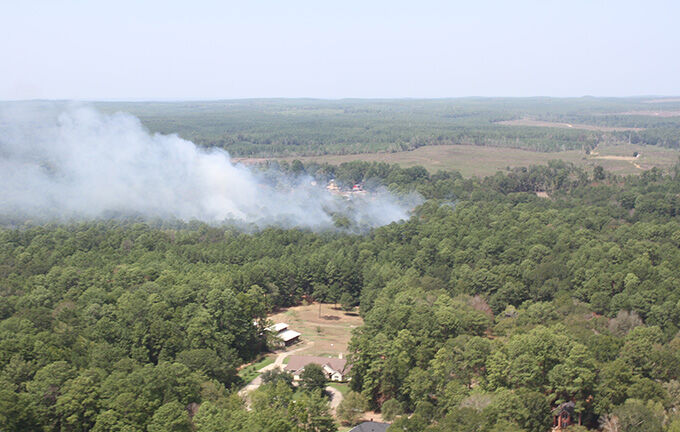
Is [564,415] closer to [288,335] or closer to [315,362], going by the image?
[315,362]

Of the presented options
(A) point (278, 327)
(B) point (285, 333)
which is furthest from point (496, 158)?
(B) point (285, 333)

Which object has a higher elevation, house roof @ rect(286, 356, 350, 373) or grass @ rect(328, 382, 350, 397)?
house roof @ rect(286, 356, 350, 373)

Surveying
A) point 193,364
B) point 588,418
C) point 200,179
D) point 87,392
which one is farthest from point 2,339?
point 200,179

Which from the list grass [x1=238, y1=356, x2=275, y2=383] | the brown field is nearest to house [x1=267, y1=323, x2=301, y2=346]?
the brown field

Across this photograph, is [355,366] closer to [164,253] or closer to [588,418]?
[588,418]

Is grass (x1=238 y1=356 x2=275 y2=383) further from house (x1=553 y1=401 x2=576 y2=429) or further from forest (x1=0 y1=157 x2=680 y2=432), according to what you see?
house (x1=553 y1=401 x2=576 y2=429)

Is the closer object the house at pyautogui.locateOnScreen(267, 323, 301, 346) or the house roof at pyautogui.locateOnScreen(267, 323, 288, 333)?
the house at pyautogui.locateOnScreen(267, 323, 301, 346)

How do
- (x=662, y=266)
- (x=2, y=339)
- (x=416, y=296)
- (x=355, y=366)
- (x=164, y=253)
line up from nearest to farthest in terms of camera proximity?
(x=2, y=339) < (x=355, y=366) < (x=416, y=296) < (x=662, y=266) < (x=164, y=253)
